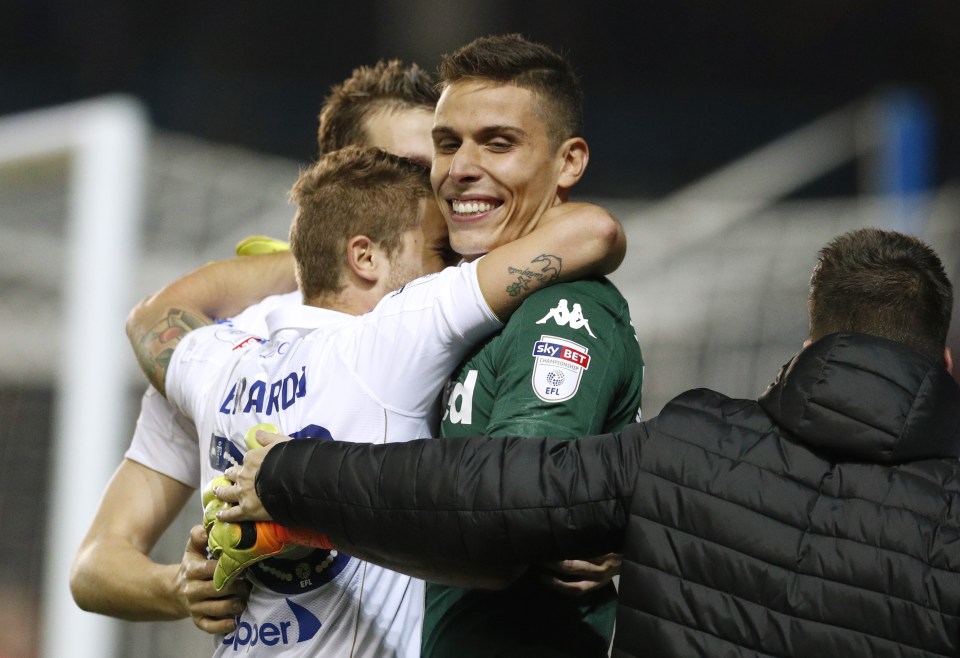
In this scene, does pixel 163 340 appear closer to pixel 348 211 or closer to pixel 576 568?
pixel 348 211

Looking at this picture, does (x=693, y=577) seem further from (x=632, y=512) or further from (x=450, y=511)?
(x=450, y=511)

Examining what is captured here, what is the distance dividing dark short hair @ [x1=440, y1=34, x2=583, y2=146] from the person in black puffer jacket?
0.95m

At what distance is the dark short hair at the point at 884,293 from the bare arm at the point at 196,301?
5.11 feet

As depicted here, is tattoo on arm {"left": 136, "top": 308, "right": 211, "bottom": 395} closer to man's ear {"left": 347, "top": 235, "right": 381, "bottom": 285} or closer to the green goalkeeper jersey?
man's ear {"left": 347, "top": 235, "right": 381, "bottom": 285}

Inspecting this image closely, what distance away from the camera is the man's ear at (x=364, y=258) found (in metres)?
2.57

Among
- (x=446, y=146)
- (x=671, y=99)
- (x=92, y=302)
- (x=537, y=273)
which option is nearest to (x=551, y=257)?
(x=537, y=273)

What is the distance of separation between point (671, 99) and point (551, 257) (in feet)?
37.1

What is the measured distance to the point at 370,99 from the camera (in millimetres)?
3449

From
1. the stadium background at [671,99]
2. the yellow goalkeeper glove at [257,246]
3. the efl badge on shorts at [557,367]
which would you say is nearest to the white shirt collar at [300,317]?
the efl badge on shorts at [557,367]

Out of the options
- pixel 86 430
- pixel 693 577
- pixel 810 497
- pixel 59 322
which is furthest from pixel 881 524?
pixel 59 322

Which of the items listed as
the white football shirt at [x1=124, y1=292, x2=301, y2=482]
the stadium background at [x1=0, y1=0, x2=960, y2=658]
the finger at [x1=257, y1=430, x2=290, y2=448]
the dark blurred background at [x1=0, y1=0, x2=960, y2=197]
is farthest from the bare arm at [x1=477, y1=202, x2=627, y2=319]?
the dark blurred background at [x1=0, y1=0, x2=960, y2=197]

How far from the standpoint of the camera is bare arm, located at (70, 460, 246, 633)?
2.39 metres

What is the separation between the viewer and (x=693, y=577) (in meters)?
1.77

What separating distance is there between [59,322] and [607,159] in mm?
8087
